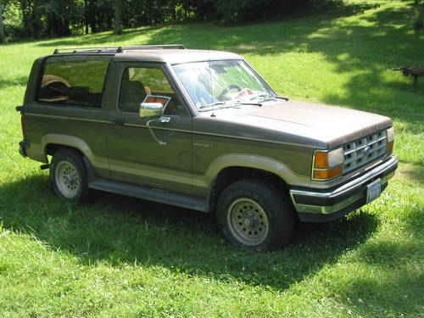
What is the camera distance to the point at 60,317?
4.15 meters

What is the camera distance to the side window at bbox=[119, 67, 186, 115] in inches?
216

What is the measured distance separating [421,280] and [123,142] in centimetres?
306

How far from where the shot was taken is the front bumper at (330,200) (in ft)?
15.5

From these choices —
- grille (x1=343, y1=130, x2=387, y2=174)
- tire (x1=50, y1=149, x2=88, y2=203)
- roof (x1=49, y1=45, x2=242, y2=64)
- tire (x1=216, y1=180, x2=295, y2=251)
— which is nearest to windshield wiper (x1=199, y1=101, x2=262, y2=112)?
roof (x1=49, y1=45, x2=242, y2=64)

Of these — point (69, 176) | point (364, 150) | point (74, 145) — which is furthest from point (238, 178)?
point (69, 176)

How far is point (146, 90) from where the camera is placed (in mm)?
5742

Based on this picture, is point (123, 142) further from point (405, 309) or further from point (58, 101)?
point (405, 309)

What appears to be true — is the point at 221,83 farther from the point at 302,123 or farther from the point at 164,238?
the point at 164,238

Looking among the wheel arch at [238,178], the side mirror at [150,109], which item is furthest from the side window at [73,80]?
the wheel arch at [238,178]

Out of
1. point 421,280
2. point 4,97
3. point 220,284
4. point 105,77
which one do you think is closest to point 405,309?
point 421,280

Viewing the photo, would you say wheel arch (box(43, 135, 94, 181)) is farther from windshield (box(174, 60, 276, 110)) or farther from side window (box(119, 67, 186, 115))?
windshield (box(174, 60, 276, 110))

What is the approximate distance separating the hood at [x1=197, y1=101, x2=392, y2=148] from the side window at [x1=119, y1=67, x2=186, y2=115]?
1.54 feet

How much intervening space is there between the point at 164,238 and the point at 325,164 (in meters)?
1.78

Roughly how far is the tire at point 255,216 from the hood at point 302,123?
0.49 m
